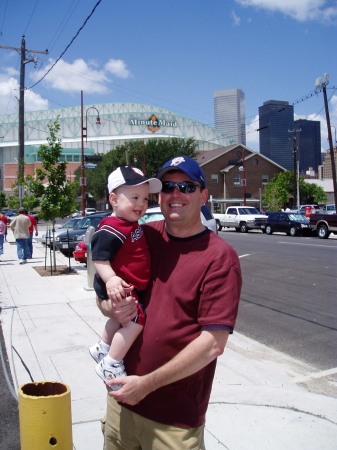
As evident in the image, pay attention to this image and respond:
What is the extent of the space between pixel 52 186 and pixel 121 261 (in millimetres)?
11581

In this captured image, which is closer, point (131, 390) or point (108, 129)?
point (131, 390)

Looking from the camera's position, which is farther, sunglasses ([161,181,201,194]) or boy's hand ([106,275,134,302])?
sunglasses ([161,181,201,194])

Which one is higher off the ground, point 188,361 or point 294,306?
point 188,361

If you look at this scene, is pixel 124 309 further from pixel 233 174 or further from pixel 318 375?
pixel 233 174

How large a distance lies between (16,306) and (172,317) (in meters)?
7.39

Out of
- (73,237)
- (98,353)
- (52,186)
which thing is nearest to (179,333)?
(98,353)

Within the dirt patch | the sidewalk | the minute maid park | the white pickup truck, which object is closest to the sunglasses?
the sidewalk

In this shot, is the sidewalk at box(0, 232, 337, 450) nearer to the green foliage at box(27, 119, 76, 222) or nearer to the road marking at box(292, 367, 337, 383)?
the road marking at box(292, 367, 337, 383)

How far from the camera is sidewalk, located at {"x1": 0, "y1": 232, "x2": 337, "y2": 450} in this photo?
149 inches

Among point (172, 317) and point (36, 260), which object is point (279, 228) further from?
point (172, 317)

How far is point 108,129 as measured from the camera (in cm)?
10300

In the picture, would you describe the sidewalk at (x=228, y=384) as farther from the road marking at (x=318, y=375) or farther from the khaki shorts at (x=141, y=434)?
the khaki shorts at (x=141, y=434)

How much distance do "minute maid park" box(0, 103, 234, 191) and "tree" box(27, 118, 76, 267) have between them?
82.0m

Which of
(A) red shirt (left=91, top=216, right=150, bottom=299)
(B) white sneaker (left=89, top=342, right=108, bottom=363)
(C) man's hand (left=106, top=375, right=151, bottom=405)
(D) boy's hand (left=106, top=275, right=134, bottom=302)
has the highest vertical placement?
(A) red shirt (left=91, top=216, right=150, bottom=299)
